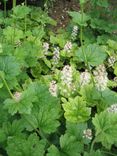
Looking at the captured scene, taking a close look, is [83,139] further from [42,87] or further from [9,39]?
[9,39]

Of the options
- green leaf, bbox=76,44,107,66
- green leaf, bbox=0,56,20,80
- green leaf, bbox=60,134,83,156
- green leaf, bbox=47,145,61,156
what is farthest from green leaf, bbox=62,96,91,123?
green leaf, bbox=76,44,107,66

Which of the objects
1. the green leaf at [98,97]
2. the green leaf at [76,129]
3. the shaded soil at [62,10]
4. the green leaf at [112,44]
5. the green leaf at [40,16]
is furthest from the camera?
the shaded soil at [62,10]

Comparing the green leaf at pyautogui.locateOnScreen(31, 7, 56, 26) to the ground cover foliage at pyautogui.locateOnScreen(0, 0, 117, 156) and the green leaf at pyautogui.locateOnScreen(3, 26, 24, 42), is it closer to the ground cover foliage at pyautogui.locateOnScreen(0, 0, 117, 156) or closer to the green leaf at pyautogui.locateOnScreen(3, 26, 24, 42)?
the ground cover foliage at pyautogui.locateOnScreen(0, 0, 117, 156)

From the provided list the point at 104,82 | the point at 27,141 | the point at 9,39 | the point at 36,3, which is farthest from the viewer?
the point at 36,3

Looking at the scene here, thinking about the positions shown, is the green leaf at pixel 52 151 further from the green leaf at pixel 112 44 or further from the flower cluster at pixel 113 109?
the green leaf at pixel 112 44

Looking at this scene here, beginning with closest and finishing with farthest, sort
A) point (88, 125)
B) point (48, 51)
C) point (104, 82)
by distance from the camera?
1. point (104, 82)
2. point (88, 125)
3. point (48, 51)

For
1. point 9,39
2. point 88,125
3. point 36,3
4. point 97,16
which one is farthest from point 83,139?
point 36,3

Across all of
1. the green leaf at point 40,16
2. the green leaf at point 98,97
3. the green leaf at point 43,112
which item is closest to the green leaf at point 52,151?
the green leaf at point 43,112
